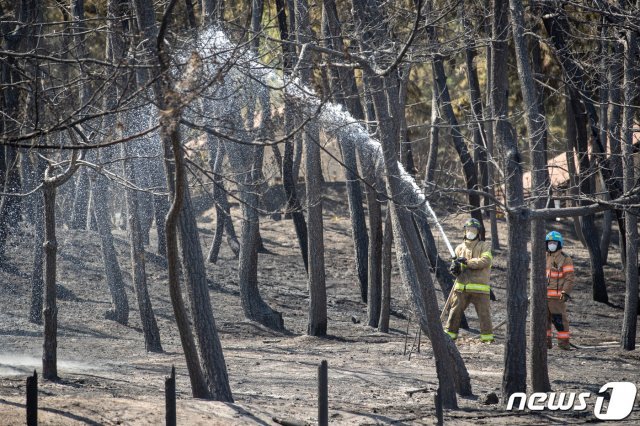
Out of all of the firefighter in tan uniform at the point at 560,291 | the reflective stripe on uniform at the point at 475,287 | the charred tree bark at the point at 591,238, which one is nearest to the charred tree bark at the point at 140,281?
the reflective stripe on uniform at the point at 475,287

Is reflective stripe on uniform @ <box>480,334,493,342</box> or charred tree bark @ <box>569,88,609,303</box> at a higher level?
charred tree bark @ <box>569,88,609,303</box>

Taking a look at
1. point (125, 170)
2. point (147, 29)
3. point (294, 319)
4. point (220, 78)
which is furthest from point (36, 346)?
point (220, 78)

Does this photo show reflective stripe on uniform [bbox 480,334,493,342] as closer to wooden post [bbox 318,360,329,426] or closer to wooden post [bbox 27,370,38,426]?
wooden post [bbox 318,360,329,426]

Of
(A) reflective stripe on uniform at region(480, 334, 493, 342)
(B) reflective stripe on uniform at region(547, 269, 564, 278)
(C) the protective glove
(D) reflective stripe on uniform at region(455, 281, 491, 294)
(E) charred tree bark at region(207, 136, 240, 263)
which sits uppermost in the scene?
(E) charred tree bark at region(207, 136, 240, 263)

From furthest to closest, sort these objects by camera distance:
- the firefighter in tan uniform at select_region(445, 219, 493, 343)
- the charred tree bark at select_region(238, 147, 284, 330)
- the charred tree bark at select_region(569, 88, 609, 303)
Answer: the charred tree bark at select_region(569, 88, 609, 303), the charred tree bark at select_region(238, 147, 284, 330), the firefighter in tan uniform at select_region(445, 219, 493, 343)

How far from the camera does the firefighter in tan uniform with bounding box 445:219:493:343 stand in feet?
48.7

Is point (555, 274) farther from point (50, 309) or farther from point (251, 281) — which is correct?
point (50, 309)

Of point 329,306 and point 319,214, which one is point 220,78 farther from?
point 329,306

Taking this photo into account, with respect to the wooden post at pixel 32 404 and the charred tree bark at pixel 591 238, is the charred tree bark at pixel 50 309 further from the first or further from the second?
the charred tree bark at pixel 591 238

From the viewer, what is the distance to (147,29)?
9398 mm

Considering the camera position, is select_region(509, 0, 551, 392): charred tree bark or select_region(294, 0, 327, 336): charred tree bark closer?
select_region(509, 0, 551, 392): charred tree bark

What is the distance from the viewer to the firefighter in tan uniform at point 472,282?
14.9 metres

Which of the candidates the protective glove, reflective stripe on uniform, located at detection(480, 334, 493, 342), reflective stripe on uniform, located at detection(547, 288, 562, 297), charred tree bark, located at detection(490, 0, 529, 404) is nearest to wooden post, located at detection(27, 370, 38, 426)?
Answer: charred tree bark, located at detection(490, 0, 529, 404)

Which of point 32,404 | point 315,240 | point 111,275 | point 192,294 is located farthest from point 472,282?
point 32,404
